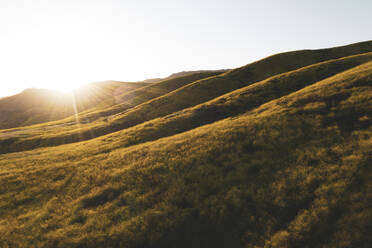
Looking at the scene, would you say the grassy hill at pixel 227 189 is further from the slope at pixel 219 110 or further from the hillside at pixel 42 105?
the hillside at pixel 42 105

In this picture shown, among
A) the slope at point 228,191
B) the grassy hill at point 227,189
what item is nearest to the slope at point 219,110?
the grassy hill at point 227,189

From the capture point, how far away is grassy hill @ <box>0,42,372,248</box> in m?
8.81

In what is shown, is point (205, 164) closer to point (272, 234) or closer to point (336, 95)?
point (272, 234)

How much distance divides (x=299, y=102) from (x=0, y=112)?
218389 millimetres

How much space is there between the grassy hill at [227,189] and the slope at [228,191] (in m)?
0.06

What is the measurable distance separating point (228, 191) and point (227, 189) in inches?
8.8

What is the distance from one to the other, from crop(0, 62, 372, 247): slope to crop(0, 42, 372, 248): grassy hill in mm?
56

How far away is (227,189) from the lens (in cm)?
1157

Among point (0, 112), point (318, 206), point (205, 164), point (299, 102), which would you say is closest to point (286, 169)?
point (318, 206)

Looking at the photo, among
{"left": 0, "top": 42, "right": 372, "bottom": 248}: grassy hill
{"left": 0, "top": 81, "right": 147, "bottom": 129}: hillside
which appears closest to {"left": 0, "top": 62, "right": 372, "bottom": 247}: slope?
{"left": 0, "top": 42, "right": 372, "bottom": 248}: grassy hill

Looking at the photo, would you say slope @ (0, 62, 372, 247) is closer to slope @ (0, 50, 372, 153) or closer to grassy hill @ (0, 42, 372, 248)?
grassy hill @ (0, 42, 372, 248)

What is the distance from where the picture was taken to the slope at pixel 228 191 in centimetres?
876

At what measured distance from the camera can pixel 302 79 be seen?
1377 inches

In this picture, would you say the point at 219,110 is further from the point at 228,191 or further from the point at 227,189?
the point at 228,191
